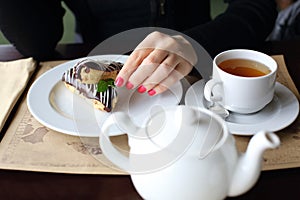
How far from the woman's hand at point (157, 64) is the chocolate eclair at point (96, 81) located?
2 centimetres

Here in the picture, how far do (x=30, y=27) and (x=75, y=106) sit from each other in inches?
13.1

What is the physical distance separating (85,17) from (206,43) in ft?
1.22

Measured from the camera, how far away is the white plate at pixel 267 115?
1.93ft

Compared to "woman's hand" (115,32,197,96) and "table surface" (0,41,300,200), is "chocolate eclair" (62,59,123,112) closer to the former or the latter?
"woman's hand" (115,32,197,96)

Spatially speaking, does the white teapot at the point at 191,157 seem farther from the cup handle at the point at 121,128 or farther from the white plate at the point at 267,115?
the white plate at the point at 267,115

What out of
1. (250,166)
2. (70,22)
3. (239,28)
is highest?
(250,166)

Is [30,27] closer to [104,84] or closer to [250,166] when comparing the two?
[104,84]

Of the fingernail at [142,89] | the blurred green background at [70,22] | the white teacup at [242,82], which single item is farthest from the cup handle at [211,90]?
the blurred green background at [70,22]

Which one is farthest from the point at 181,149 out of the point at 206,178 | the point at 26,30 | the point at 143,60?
the point at 26,30

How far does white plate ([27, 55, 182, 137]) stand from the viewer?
62cm

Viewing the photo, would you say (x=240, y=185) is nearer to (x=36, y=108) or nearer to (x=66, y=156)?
(x=66, y=156)

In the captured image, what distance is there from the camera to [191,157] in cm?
42

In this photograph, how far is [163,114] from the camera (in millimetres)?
452

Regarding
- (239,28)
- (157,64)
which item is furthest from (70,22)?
(157,64)
